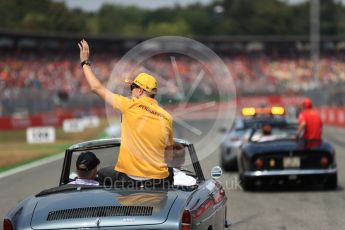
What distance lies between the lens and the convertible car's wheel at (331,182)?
14.0m

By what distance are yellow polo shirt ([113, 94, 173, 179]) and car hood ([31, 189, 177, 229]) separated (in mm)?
266

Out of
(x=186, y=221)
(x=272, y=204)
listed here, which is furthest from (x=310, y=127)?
(x=186, y=221)

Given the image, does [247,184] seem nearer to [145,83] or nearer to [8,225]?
[145,83]

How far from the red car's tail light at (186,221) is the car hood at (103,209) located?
118mm

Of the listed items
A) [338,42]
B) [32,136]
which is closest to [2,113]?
[32,136]

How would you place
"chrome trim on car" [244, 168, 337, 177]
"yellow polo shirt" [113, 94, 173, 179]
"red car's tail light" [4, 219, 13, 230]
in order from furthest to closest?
"chrome trim on car" [244, 168, 337, 177] < "yellow polo shirt" [113, 94, 173, 179] < "red car's tail light" [4, 219, 13, 230]

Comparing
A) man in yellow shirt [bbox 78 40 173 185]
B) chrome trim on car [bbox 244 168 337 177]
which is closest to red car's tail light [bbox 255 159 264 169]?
chrome trim on car [bbox 244 168 337 177]

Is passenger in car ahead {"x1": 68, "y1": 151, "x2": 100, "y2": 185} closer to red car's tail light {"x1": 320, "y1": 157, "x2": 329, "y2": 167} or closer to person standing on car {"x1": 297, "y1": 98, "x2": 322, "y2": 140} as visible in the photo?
red car's tail light {"x1": 320, "y1": 157, "x2": 329, "y2": 167}

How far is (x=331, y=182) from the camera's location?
46.1 feet

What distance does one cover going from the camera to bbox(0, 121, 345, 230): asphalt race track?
10.1 m

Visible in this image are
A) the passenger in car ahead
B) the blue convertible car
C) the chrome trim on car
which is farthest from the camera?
the chrome trim on car

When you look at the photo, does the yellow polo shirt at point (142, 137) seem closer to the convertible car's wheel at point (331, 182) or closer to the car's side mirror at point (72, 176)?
the car's side mirror at point (72, 176)

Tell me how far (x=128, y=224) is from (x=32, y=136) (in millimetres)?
30039

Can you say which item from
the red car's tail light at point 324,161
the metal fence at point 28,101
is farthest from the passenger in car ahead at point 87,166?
the metal fence at point 28,101
